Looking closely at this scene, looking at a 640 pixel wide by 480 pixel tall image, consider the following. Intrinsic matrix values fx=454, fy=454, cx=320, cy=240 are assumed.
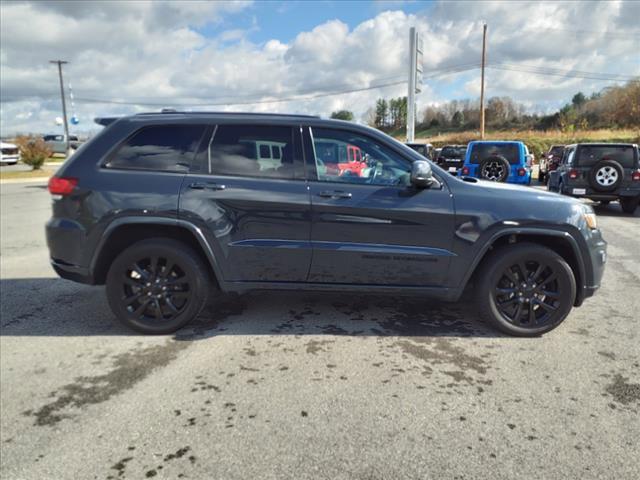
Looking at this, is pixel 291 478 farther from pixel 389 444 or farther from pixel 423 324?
pixel 423 324

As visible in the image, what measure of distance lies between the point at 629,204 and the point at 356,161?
1037cm

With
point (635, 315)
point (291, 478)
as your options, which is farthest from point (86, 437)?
point (635, 315)

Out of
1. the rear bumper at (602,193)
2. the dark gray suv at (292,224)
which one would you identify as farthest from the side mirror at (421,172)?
the rear bumper at (602,193)

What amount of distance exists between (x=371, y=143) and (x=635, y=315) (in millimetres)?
3092

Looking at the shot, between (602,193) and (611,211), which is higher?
(602,193)

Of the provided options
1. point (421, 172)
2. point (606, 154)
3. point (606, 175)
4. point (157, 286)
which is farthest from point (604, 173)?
point (157, 286)

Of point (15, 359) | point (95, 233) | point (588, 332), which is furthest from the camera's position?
point (588, 332)

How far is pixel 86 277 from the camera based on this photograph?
3.84 m

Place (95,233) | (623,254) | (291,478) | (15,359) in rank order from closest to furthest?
1. (291,478)
2. (15,359)
3. (95,233)
4. (623,254)

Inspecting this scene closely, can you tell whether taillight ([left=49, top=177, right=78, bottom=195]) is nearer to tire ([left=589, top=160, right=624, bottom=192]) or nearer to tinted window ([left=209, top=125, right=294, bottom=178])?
tinted window ([left=209, top=125, right=294, bottom=178])

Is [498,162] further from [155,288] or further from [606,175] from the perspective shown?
[155,288]

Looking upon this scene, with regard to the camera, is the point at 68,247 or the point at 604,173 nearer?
the point at 68,247

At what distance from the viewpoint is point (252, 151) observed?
12.4 ft

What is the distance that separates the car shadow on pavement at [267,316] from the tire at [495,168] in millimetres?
7940
